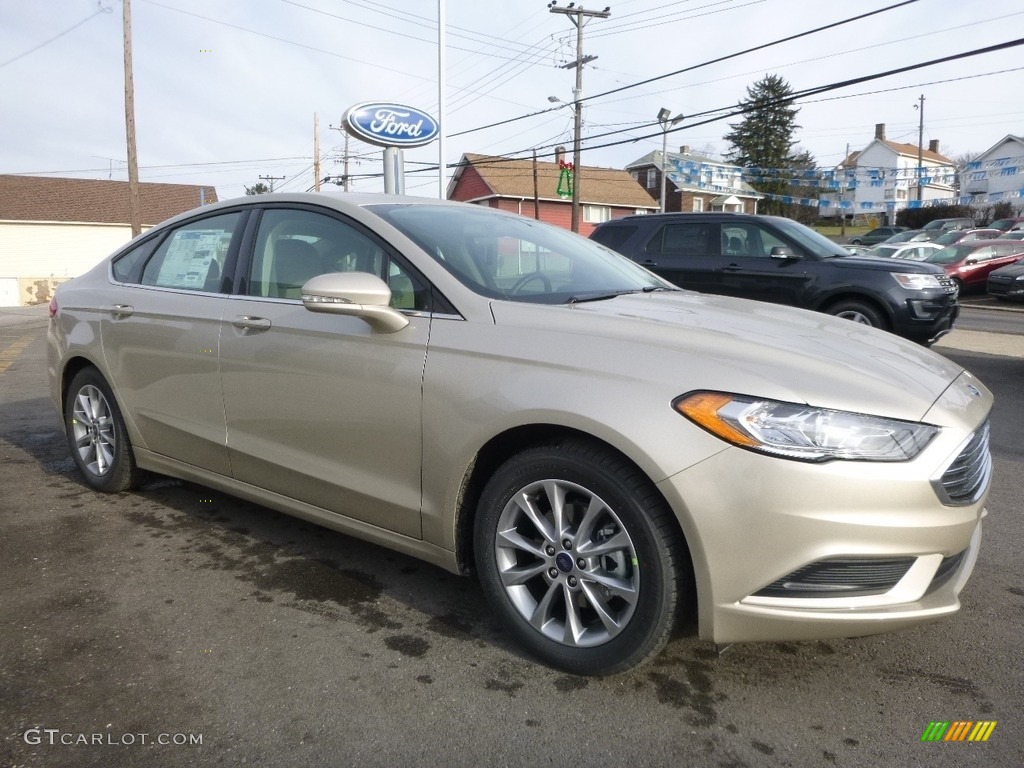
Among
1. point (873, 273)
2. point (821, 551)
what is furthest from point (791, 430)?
point (873, 273)

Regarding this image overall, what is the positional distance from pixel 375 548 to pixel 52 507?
6.38 feet

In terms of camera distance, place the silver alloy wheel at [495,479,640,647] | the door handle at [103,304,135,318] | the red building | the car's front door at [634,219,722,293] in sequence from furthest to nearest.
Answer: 1. the red building
2. the car's front door at [634,219,722,293]
3. the door handle at [103,304,135,318]
4. the silver alloy wheel at [495,479,640,647]

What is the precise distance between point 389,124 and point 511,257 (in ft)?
36.3

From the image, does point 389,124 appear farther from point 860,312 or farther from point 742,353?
point 742,353

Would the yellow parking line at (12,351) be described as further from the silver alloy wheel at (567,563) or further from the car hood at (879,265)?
A: the car hood at (879,265)

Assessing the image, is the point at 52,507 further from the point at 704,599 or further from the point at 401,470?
the point at 704,599

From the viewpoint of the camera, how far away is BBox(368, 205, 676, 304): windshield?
301 cm

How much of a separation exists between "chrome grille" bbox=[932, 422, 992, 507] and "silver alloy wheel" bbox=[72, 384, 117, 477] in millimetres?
3975

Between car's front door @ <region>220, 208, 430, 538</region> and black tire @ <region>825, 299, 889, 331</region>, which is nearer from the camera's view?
car's front door @ <region>220, 208, 430, 538</region>

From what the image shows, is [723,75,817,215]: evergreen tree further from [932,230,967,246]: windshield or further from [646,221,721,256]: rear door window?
[646,221,721,256]: rear door window

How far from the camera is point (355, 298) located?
280cm

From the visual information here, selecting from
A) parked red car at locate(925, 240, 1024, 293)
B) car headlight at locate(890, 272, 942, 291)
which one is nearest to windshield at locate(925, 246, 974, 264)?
parked red car at locate(925, 240, 1024, 293)

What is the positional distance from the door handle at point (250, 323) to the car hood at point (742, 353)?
1161 millimetres

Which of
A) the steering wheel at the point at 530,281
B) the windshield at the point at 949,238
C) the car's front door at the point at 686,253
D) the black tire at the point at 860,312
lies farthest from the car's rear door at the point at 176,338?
the windshield at the point at 949,238
